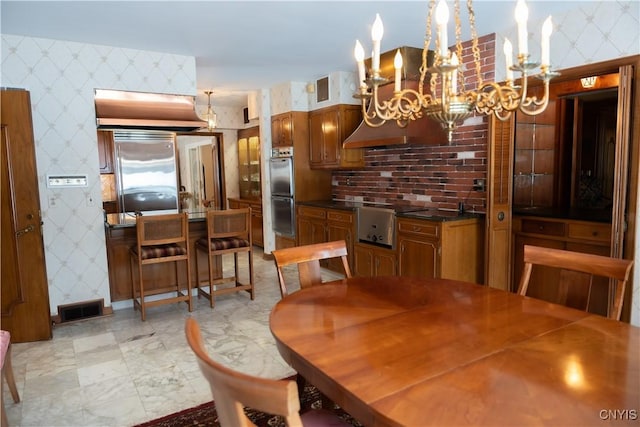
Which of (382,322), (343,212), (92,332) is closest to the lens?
(382,322)

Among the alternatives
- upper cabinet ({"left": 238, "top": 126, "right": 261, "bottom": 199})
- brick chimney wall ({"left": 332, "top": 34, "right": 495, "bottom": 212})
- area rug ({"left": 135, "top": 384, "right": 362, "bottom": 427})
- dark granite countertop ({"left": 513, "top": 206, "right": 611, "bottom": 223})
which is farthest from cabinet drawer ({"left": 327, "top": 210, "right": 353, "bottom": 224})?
area rug ({"left": 135, "top": 384, "right": 362, "bottom": 427})

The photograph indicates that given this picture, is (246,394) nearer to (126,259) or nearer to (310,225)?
(126,259)

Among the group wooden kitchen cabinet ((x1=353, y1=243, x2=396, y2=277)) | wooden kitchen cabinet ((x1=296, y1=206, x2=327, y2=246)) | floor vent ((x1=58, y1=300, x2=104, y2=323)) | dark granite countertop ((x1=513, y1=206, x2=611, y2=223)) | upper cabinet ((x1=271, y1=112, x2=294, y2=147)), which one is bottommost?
floor vent ((x1=58, y1=300, x2=104, y2=323))

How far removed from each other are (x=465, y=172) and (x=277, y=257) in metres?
2.45

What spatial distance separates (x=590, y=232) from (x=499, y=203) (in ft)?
2.31

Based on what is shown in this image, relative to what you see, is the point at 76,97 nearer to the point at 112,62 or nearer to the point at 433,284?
the point at 112,62

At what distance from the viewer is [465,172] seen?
3969mm

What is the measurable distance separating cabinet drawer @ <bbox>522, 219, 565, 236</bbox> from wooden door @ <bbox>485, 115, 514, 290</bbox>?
170 millimetres

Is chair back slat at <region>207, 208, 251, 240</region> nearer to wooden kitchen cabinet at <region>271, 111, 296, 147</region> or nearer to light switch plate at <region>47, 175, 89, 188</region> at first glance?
light switch plate at <region>47, 175, 89, 188</region>

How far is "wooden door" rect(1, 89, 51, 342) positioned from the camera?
3.11m

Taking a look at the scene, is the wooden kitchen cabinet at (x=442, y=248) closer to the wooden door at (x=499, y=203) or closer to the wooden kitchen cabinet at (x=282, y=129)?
the wooden door at (x=499, y=203)

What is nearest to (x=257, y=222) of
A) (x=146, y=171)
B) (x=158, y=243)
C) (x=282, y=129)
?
(x=282, y=129)

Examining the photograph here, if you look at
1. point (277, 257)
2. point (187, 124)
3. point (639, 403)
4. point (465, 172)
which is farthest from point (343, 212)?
point (639, 403)

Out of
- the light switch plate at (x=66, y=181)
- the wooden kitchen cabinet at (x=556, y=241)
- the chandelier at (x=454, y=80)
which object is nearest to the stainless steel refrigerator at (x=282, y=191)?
the light switch plate at (x=66, y=181)
